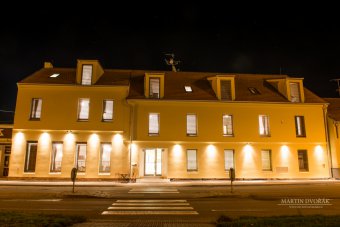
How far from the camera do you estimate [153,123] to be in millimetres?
23625

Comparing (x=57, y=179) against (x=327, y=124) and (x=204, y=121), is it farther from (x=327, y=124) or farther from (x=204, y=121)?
(x=327, y=124)

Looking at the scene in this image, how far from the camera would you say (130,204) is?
1153 centimetres

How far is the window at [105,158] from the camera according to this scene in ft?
73.6

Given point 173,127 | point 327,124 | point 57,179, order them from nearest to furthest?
point 57,179 → point 173,127 → point 327,124

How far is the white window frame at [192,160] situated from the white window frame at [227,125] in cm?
330

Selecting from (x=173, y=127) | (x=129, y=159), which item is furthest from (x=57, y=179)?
(x=173, y=127)

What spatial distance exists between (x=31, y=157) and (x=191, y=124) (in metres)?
13.6

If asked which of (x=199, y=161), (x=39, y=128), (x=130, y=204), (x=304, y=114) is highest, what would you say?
(x=304, y=114)

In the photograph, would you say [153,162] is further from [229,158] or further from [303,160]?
[303,160]

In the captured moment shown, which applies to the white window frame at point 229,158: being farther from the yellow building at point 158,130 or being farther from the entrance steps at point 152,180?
the entrance steps at point 152,180

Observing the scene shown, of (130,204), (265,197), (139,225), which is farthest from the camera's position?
(265,197)

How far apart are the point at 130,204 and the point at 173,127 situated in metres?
12.3

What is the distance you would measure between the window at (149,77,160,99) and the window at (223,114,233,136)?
643 centimetres

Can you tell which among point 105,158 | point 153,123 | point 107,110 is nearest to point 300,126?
point 153,123
